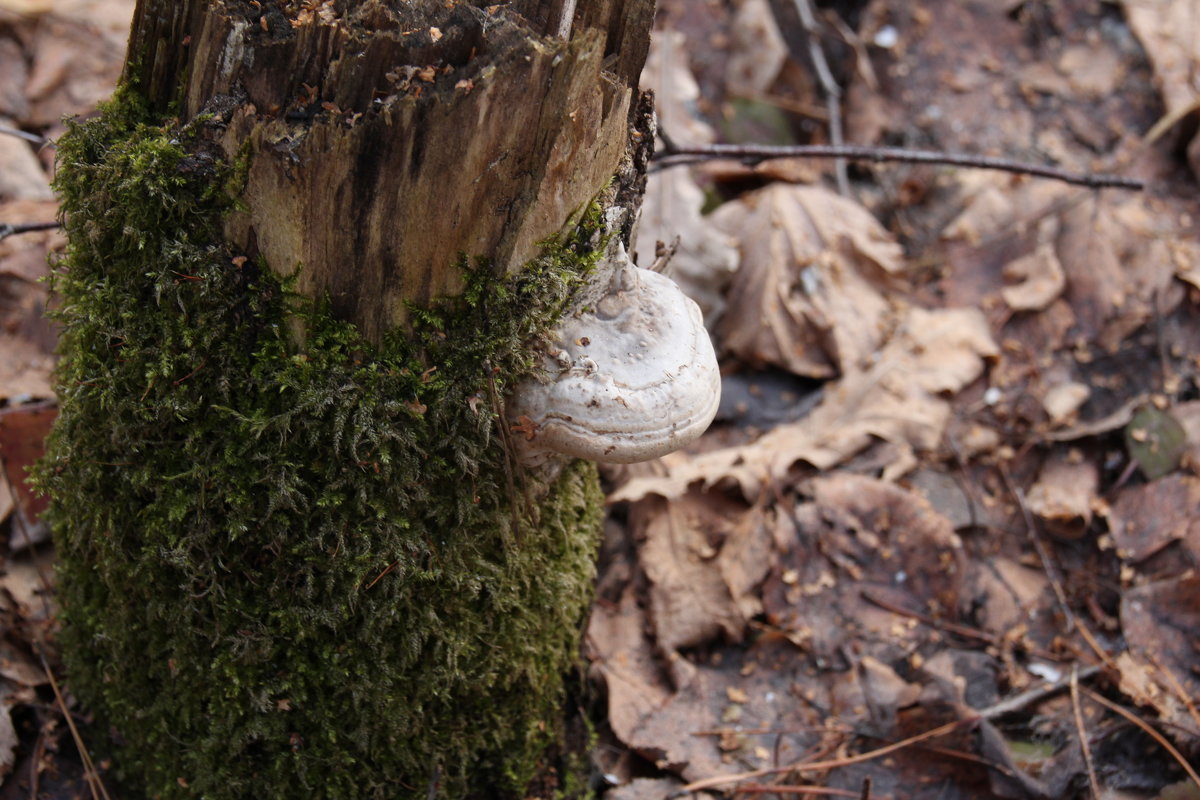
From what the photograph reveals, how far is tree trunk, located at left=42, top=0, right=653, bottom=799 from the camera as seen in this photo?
6.22 feet

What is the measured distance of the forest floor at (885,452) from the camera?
10.7 ft

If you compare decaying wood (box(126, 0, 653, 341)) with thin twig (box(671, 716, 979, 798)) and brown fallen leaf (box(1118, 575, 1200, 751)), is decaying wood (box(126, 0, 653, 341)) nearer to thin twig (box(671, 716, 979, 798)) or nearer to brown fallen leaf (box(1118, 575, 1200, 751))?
thin twig (box(671, 716, 979, 798))

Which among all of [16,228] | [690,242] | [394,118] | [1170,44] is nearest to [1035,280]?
[690,242]

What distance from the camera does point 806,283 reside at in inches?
194

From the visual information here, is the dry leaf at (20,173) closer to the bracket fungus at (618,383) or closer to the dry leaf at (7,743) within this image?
the dry leaf at (7,743)

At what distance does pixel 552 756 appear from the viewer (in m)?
3.13

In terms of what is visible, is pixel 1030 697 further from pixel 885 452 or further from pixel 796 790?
pixel 885 452

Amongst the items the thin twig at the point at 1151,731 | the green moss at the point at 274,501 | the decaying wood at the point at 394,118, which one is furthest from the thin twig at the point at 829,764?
the decaying wood at the point at 394,118

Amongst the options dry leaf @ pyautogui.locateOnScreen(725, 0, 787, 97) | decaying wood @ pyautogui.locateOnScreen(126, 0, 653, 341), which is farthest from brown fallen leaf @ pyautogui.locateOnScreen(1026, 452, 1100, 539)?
dry leaf @ pyautogui.locateOnScreen(725, 0, 787, 97)

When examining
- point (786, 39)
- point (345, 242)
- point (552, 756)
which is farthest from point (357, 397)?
point (786, 39)

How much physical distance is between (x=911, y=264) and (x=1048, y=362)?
105 cm

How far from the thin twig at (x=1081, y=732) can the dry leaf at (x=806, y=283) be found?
1847 millimetres

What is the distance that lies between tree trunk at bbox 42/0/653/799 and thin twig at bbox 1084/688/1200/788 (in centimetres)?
230

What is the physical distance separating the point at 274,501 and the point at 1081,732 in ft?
9.58
